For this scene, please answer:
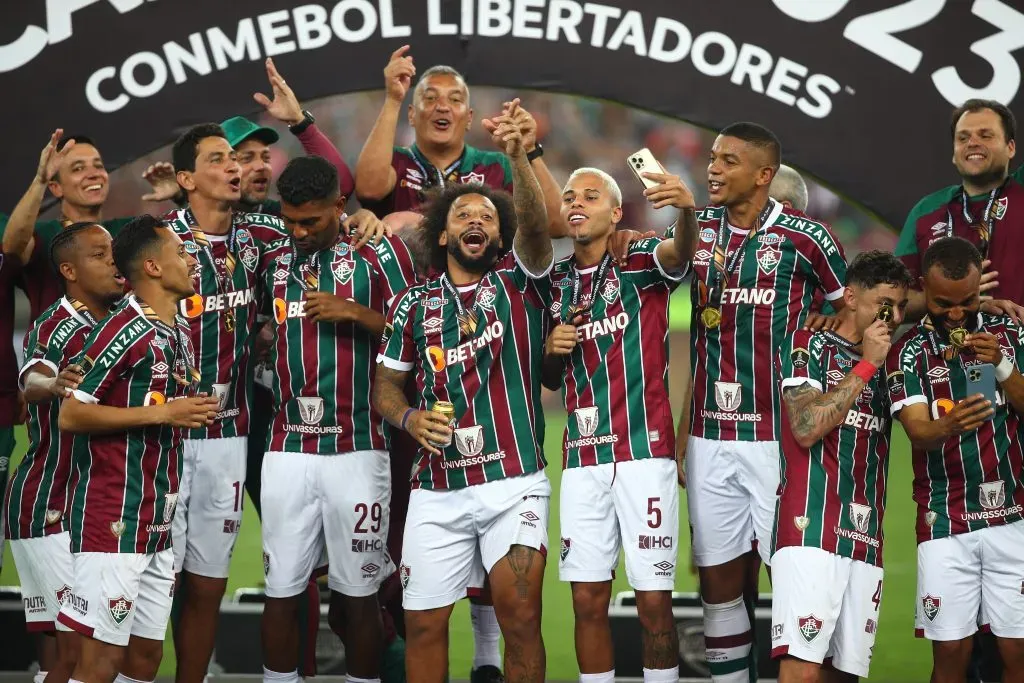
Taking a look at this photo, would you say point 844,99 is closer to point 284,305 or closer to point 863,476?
point 863,476

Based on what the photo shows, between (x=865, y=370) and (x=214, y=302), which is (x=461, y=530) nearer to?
(x=214, y=302)

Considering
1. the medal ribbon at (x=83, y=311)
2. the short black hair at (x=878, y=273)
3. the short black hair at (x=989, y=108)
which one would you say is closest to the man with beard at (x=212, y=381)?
the medal ribbon at (x=83, y=311)

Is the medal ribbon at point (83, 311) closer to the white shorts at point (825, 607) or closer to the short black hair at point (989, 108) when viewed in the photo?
the white shorts at point (825, 607)

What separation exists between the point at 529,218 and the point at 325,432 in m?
1.28

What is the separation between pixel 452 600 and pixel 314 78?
2.73m

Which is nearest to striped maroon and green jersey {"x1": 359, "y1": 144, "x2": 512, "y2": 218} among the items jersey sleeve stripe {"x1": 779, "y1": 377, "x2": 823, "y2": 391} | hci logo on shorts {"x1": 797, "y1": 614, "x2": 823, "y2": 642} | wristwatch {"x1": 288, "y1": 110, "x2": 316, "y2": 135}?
wristwatch {"x1": 288, "y1": 110, "x2": 316, "y2": 135}

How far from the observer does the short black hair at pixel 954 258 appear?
15.5 feet

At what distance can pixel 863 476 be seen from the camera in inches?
185

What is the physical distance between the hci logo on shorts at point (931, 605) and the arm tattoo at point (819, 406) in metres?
0.78

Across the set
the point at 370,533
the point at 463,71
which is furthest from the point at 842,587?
the point at 463,71

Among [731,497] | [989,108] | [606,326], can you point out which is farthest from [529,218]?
[989,108]

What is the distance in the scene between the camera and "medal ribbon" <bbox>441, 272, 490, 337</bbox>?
5.04 meters

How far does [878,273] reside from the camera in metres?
4.68

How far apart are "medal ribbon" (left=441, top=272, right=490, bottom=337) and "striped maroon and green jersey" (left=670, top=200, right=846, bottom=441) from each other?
35.4 inches
